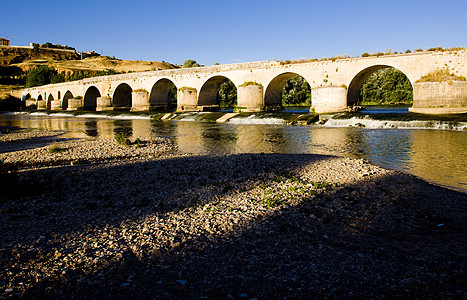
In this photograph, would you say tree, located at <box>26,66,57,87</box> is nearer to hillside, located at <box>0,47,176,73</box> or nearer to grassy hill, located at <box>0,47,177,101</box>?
grassy hill, located at <box>0,47,177,101</box>

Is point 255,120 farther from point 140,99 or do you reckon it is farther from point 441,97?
point 140,99

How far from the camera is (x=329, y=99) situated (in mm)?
25531

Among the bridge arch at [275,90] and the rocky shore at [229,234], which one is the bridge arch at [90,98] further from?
the rocky shore at [229,234]

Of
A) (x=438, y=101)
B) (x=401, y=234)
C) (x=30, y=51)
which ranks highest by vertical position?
(x=30, y=51)

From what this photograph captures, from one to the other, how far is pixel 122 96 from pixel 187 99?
17212 millimetres

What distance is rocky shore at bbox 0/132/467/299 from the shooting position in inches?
127

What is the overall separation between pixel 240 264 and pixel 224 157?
21.2ft

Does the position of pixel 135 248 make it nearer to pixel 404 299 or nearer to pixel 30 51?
pixel 404 299

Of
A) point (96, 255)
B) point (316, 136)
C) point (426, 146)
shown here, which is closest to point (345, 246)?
point (96, 255)

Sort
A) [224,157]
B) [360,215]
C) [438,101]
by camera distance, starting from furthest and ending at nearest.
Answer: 1. [438,101]
2. [224,157]
3. [360,215]

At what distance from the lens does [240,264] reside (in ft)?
Answer: 12.2

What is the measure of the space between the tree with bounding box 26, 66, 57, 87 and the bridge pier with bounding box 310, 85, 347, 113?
3084 inches

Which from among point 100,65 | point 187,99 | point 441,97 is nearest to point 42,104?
point 100,65

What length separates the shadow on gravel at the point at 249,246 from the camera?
3.19m
